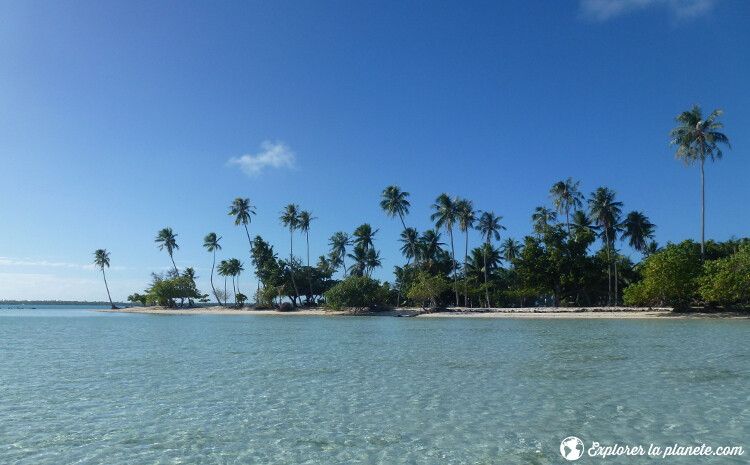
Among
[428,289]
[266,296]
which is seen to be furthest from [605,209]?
[266,296]

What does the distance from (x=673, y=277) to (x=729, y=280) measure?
4279 mm

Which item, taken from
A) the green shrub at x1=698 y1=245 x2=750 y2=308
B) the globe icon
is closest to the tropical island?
the green shrub at x1=698 y1=245 x2=750 y2=308

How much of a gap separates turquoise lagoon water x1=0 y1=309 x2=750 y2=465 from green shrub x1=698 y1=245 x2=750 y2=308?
2491 centimetres

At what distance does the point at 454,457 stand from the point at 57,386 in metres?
11.4

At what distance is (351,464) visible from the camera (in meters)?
7.12

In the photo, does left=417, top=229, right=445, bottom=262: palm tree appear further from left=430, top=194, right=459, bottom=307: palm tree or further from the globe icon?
the globe icon

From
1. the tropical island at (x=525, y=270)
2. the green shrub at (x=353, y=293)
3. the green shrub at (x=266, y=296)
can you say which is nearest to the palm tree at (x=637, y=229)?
the tropical island at (x=525, y=270)

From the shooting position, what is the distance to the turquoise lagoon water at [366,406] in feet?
25.4

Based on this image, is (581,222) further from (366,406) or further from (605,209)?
(366,406)

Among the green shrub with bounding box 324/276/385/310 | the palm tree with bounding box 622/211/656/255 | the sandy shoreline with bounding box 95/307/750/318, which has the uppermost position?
the palm tree with bounding box 622/211/656/255

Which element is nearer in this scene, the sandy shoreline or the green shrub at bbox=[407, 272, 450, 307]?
the sandy shoreline

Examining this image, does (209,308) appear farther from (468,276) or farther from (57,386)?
(57,386)

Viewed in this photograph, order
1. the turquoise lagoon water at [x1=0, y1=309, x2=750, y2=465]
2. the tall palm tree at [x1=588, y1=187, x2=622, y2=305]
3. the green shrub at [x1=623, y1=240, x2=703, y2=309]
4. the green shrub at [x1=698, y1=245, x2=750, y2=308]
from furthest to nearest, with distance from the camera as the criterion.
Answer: the tall palm tree at [x1=588, y1=187, x2=622, y2=305] → the green shrub at [x1=623, y1=240, x2=703, y2=309] → the green shrub at [x1=698, y1=245, x2=750, y2=308] → the turquoise lagoon water at [x1=0, y1=309, x2=750, y2=465]

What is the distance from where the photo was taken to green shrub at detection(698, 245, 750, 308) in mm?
39875
